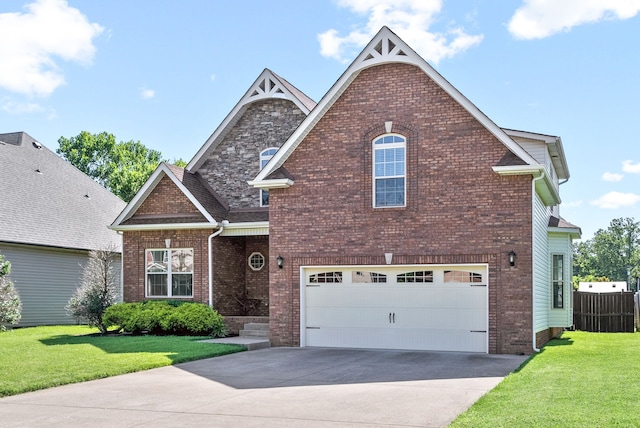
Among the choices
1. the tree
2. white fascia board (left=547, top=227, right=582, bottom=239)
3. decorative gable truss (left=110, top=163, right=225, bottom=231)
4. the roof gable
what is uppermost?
the tree

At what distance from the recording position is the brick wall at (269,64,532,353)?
17234 mm

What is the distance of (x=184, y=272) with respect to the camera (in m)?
23.0

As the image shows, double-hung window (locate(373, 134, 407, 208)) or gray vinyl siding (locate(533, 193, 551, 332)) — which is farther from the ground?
double-hung window (locate(373, 134, 407, 208))

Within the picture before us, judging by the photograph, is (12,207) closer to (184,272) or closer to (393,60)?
(184,272)

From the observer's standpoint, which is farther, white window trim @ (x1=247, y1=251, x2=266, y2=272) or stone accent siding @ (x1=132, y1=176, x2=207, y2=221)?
white window trim @ (x1=247, y1=251, x2=266, y2=272)

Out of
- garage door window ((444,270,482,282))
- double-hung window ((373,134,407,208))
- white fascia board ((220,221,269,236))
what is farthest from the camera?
white fascia board ((220,221,269,236))

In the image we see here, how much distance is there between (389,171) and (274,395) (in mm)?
8639

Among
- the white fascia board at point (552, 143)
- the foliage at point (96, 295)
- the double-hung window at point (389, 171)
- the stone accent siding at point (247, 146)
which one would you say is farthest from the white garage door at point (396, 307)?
the foliage at point (96, 295)

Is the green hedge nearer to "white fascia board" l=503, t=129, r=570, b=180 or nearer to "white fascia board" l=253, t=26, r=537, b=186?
"white fascia board" l=253, t=26, r=537, b=186

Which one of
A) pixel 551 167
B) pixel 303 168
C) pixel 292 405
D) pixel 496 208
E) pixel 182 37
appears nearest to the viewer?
pixel 292 405

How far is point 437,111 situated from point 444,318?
5047 millimetres

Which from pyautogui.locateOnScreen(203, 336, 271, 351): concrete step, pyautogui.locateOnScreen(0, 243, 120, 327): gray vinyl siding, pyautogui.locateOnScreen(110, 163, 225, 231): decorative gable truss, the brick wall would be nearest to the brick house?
the brick wall

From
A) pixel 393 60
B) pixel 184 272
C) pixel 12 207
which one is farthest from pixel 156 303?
pixel 393 60

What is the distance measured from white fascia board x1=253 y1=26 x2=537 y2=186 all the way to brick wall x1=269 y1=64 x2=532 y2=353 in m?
0.18
